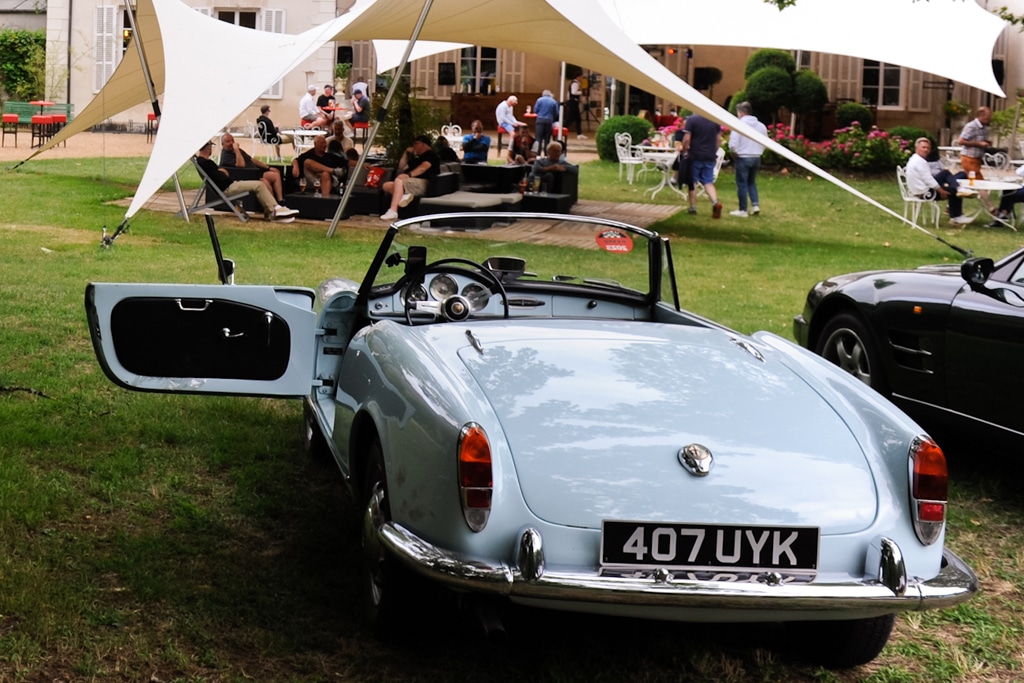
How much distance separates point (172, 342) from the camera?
4.47 meters

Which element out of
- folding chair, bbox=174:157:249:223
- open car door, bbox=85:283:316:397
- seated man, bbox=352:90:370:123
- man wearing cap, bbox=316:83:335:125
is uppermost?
man wearing cap, bbox=316:83:335:125

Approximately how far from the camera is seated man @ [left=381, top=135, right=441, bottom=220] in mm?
16312

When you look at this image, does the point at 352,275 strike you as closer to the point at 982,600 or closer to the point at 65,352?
the point at 65,352

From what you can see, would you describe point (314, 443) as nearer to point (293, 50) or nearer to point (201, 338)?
point (201, 338)

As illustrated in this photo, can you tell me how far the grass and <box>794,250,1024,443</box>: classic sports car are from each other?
0.27 meters

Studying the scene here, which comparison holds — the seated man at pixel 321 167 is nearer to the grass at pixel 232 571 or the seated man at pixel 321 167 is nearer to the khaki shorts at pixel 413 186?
the khaki shorts at pixel 413 186

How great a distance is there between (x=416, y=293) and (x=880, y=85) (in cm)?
3016

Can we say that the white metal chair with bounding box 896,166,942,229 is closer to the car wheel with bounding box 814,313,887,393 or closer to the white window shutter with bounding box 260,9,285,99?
the car wheel with bounding box 814,313,887,393

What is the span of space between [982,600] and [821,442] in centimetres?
144

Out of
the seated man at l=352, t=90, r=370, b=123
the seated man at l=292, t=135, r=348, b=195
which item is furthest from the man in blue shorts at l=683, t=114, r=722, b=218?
the seated man at l=352, t=90, r=370, b=123

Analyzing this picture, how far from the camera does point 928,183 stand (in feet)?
59.1

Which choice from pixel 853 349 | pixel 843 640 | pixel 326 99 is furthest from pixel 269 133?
pixel 843 640

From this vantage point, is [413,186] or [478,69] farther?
[478,69]

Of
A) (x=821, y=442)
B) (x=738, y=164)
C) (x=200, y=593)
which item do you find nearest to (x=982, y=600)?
(x=821, y=442)
